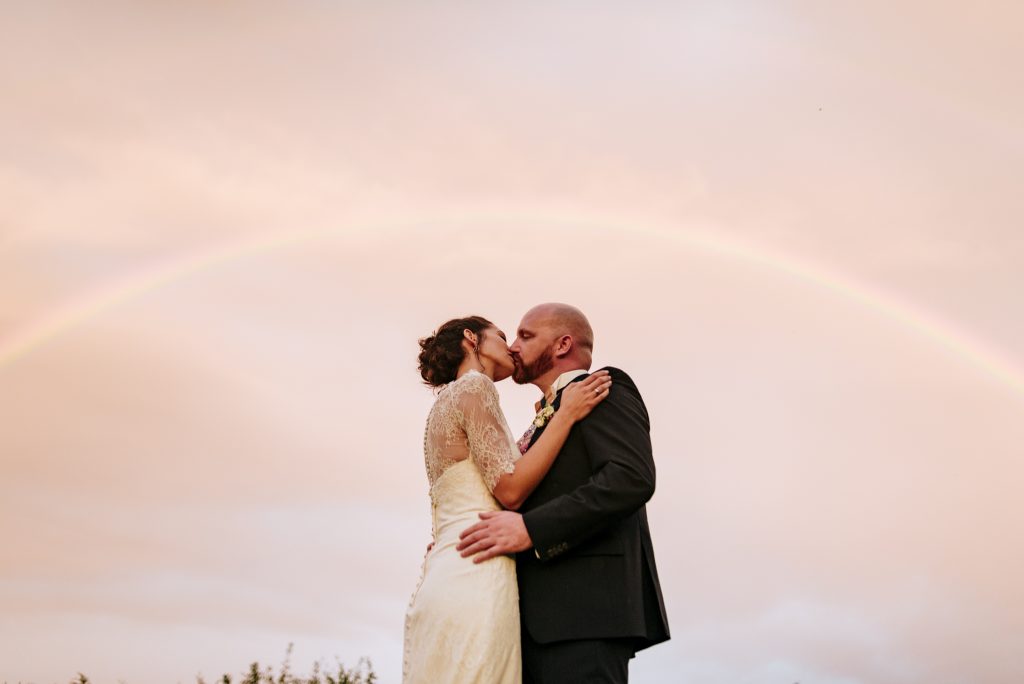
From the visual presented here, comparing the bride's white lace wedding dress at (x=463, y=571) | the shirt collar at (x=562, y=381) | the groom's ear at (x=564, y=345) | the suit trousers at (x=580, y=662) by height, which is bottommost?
the suit trousers at (x=580, y=662)

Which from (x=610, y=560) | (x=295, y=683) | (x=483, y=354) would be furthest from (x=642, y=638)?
(x=295, y=683)

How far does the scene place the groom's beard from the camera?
7.05m

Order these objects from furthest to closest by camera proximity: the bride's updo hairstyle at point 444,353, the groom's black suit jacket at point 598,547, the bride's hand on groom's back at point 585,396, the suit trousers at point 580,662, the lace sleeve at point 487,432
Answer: the bride's updo hairstyle at point 444,353 → the lace sleeve at point 487,432 → the bride's hand on groom's back at point 585,396 → the groom's black suit jacket at point 598,547 → the suit trousers at point 580,662

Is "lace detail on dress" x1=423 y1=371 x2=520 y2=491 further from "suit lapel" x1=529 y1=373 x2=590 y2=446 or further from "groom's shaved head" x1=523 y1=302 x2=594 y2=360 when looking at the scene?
"groom's shaved head" x1=523 y1=302 x2=594 y2=360

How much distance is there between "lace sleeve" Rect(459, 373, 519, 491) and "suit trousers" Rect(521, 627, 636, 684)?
1062mm

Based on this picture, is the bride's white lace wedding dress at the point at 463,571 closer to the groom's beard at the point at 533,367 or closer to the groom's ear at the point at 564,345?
the groom's beard at the point at 533,367

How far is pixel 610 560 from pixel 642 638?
0.46 meters

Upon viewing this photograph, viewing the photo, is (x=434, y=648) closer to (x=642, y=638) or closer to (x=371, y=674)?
(x=642, y=638)

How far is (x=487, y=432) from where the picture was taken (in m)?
6.64

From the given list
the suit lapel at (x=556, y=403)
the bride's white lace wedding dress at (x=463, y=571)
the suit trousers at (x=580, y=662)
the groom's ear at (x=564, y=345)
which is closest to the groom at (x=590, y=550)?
the suit trousers at (x=580, y=662)

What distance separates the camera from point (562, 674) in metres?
5.88

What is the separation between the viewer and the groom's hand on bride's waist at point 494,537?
6102mm

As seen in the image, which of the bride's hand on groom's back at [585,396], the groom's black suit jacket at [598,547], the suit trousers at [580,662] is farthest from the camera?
the bride's hand on groom's back at [585,396]

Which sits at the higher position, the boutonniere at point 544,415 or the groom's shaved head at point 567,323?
the groom's shaved head at point 567,323
